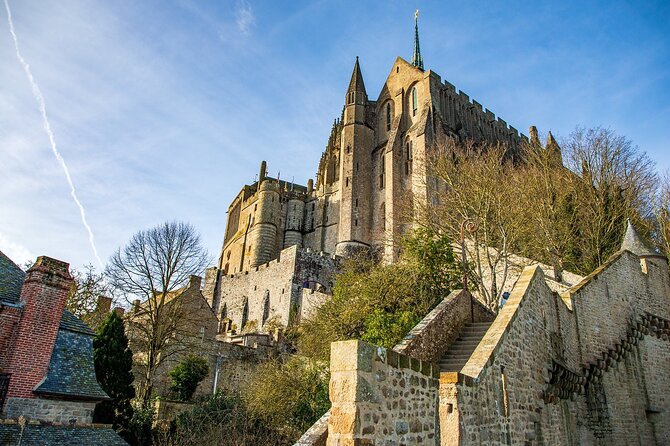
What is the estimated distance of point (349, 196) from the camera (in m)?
44.0

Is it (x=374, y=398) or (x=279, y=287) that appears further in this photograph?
(x=279, y=287)

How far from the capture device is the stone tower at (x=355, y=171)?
42.8m

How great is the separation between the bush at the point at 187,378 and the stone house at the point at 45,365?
8.03m

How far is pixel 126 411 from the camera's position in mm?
16109

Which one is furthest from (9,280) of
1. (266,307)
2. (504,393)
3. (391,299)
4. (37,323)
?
A: (266,307)

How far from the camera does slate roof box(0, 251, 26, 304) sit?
1160cm

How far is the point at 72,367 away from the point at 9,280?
2815mm

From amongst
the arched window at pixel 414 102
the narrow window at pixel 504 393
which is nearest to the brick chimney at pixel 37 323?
the narrow window at pixel 504 393

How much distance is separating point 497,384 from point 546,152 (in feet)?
73.2

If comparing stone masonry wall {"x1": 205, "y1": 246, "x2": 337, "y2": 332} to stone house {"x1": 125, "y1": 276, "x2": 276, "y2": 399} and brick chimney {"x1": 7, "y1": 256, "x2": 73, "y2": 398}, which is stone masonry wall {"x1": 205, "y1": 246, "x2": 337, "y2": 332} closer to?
stone house {"x1": 125, "y1": 276, "x2": 276, "y2": 399}

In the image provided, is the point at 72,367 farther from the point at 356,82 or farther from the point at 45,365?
the point at 356,82

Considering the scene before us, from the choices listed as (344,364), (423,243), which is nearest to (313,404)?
(423,243)

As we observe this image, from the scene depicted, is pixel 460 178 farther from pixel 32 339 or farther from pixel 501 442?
pixel 32 339

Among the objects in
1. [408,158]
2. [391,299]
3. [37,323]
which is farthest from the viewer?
[408,158]
